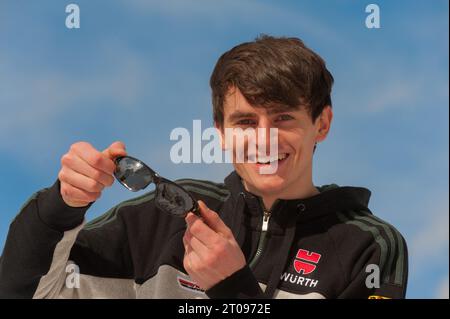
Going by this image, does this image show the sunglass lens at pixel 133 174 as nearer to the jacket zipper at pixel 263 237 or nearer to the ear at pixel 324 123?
the jacket zipper at pixel 263 237

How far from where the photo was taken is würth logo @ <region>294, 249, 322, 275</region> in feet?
11.5

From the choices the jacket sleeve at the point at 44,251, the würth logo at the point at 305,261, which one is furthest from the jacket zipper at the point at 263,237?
the jacket sleeve at the point at 44,251

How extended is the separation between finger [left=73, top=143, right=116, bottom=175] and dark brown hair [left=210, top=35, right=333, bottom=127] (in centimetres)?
96

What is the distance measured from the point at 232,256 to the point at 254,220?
67 cm

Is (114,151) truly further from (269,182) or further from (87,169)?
(269,182)

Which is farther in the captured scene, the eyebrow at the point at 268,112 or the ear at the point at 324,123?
the ear at the point at 324,123

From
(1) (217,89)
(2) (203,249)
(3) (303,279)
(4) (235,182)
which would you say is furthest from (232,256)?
(1) (217,89)

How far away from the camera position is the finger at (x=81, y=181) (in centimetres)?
304

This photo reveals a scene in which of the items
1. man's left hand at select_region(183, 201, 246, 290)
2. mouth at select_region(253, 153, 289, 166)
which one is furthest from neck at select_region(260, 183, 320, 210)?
man's left hand at select_region(183, 201, 246, 290)

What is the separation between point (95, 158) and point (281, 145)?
44.0 inches

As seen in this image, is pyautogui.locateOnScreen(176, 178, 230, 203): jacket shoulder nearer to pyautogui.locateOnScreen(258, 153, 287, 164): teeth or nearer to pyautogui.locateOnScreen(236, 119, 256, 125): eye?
pyautogui.locateOnScreen(258, 153, 287, 164): teeth

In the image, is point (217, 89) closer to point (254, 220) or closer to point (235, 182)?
point (235, 182)

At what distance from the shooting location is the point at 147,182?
3.00 meters
